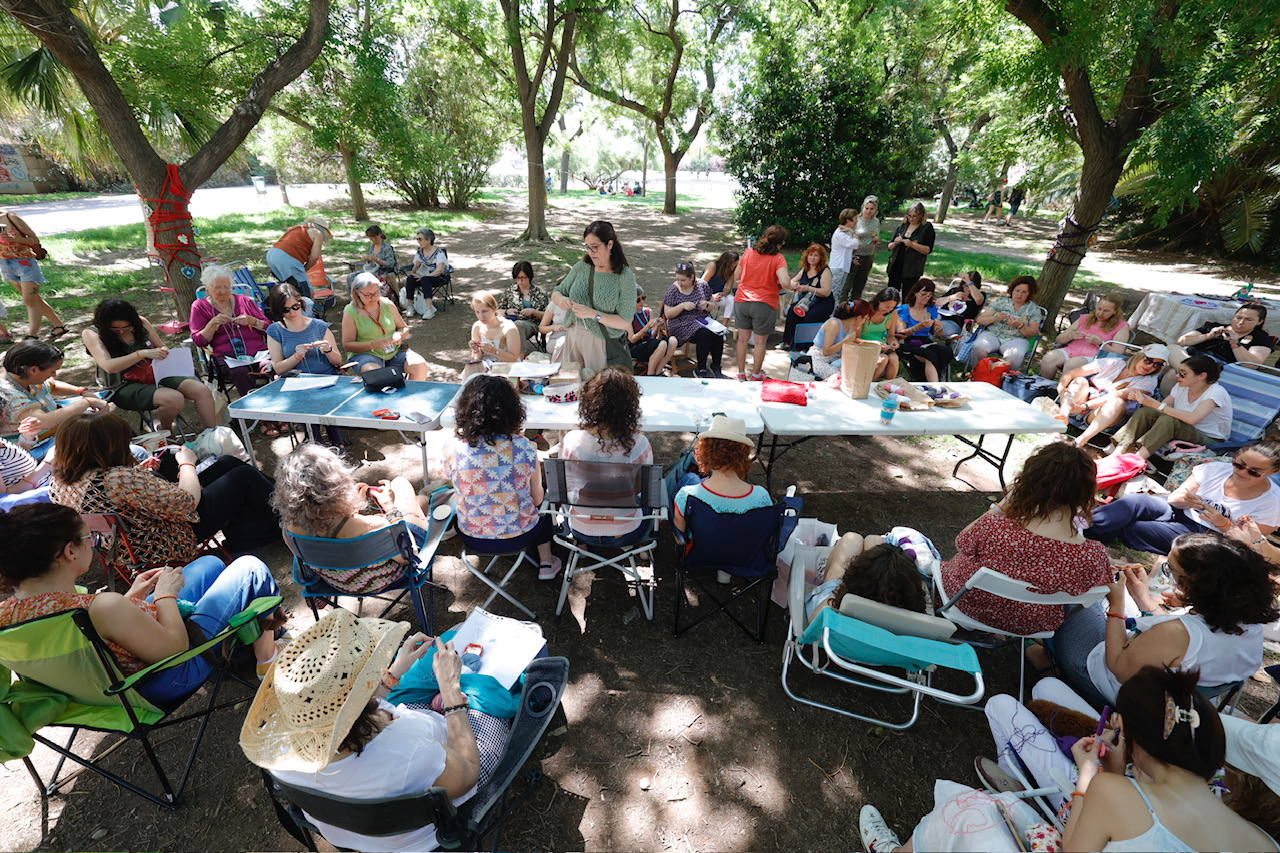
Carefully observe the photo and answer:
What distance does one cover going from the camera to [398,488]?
3.32 m

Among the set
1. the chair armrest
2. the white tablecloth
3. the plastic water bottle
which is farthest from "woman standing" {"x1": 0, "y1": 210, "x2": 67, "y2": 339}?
the white tablecloth

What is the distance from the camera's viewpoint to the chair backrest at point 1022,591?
101 inches

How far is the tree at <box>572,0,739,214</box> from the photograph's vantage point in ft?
52.0

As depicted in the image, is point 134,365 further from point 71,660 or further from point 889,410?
point 889,410

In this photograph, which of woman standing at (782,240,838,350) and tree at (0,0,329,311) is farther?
woman standing at (782,240,838,350)

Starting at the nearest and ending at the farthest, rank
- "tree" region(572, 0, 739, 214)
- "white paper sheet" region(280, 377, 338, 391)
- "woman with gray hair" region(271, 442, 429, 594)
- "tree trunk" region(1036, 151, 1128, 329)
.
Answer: "woman with gray hair" region(271, 442, 429, 594) → "white paper sheet" region(280, 377, 338, 391) → "tree trunk" region(1036, 151, 1128, 329) → "tree" region(572, 0, 739, 214)

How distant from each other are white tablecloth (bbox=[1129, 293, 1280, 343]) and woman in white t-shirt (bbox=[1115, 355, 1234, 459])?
2530 millimetres

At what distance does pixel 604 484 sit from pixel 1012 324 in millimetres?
5659

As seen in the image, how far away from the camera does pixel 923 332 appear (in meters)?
6.54

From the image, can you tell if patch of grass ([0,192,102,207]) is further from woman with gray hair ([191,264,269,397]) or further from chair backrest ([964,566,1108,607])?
chair backrest ([964,566,1108,607])

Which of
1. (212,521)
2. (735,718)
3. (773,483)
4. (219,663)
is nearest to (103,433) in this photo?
(212,521)

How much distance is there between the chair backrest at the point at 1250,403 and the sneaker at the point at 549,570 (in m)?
5.29

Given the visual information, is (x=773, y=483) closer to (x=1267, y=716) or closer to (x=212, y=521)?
(x=1267, y=716)

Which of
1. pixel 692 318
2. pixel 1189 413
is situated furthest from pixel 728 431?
pixel 1189 413
